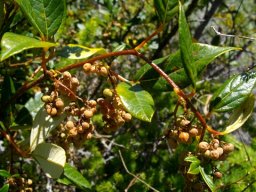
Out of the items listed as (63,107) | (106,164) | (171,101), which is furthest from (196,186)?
(171,101)

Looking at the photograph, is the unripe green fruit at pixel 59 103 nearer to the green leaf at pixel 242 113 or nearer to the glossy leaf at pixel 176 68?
the glossy leaf at pixel 176 68

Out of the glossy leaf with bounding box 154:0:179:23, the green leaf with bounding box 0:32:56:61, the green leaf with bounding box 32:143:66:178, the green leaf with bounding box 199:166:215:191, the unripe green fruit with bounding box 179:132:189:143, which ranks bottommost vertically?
the green leaf with bounding box 32:143:66:178

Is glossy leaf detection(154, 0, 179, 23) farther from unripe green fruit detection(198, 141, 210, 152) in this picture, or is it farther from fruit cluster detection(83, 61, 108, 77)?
unripe green fruit detection(198, 141, 210, 152)

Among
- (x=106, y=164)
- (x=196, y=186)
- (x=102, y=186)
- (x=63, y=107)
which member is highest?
(x=63, y=107)

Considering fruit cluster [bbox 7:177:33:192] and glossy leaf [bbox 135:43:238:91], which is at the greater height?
glossy leaf [bbox 135:43:238:91]

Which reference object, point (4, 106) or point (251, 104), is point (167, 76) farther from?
point (4, 106)

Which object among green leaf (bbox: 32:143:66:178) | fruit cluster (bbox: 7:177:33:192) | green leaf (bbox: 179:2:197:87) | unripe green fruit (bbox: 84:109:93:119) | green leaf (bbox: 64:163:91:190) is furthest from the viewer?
green leaf (bbox: 64:163:91:190)

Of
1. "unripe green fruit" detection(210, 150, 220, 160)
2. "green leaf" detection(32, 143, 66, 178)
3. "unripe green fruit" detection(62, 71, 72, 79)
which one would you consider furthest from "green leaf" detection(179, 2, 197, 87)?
"green leaf" detection(32, 143, 66, 178)

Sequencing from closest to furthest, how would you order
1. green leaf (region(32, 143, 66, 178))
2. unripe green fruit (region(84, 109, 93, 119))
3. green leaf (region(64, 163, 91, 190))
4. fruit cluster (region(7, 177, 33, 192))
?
1. unripe green fruit (region(84, 109, 93, 119))
2. green leaf (region(32, 143, 66, 178))
3. fruit cluster (region(7, 177, 33, 192))
4. green leaf (region(64, 163, 91, 190))
